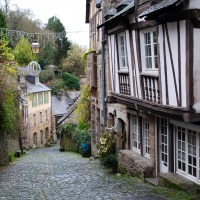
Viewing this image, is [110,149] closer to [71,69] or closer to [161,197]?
[161,197]

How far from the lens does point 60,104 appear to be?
5219 centimetres

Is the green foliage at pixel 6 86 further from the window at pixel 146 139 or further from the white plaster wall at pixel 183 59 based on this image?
the white plaster wall at pixel 183 59

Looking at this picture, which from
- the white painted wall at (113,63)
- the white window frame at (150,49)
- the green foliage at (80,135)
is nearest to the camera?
the white window frame at (150,49)

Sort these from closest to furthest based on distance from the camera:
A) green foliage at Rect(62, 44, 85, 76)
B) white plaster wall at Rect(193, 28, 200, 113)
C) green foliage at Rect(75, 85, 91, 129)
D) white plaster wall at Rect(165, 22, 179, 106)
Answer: white plaster wall at Rect(193, 28, 200, 113)
white plaster wall at Rect(165, 22, 179, 106)
green foliage at Rect(75, 85, 91, 129)
green foliage at Rect(62, 44, 85, 76)

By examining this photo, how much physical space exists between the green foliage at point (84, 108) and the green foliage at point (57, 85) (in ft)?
85.6

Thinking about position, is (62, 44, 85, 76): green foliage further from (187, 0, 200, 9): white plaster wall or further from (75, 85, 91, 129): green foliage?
(187, 0, 200, 9): white plaster wall

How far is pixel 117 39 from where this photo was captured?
43.9 feet

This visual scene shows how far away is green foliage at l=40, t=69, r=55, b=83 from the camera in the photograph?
5441cm

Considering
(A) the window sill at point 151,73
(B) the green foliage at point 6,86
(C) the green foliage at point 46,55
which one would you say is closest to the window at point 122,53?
(A) the window sill at point 151,73

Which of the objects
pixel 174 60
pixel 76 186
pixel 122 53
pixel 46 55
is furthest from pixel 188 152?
pixel 46 55

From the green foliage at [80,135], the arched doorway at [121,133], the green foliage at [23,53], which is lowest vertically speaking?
the green foliage at [80,135]

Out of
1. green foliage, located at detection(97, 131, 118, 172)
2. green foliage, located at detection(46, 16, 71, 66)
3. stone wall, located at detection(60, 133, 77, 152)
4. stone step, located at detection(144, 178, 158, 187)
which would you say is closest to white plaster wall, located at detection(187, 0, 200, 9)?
stone step, located at detection(144, 178, 158, 187)

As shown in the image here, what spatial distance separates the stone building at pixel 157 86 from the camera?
8.31 metres

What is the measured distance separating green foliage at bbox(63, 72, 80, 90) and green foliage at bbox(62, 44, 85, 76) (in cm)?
196
